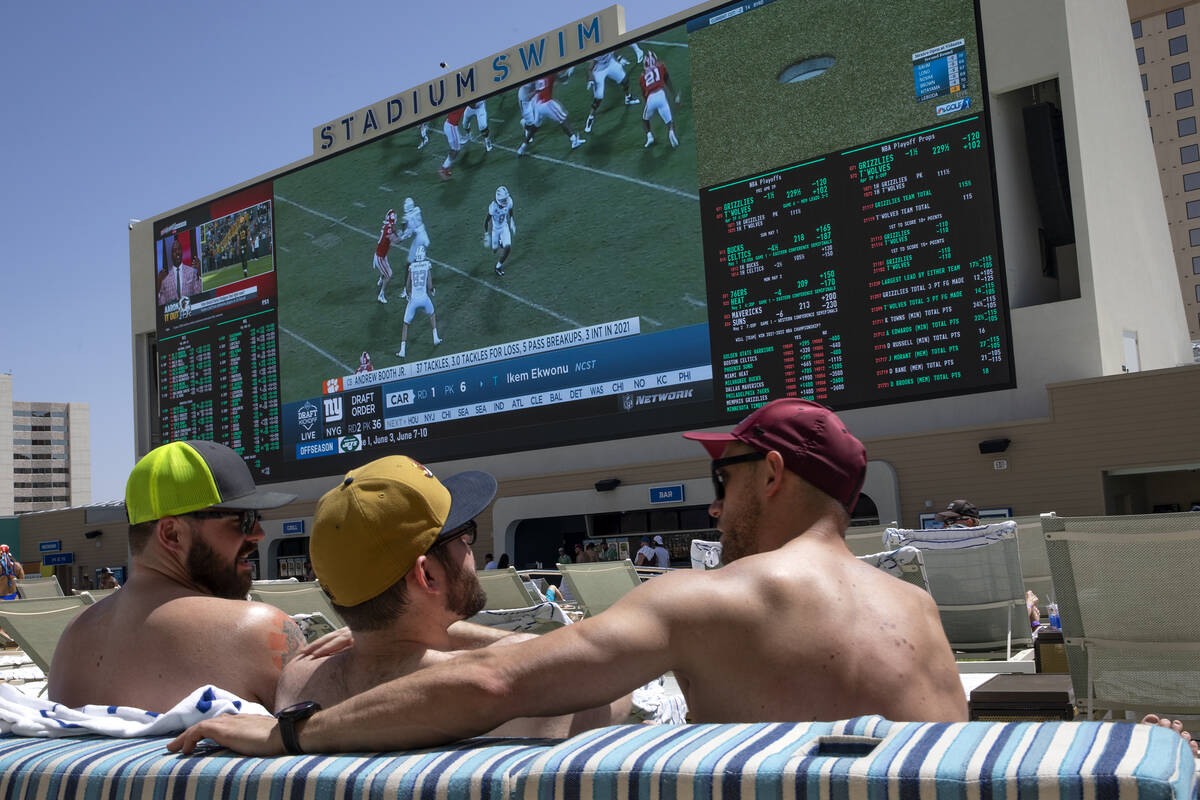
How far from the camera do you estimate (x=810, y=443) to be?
183 centimetres

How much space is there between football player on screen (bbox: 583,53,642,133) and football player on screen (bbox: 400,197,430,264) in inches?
157

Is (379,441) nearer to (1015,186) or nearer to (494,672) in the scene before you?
(1015,186)

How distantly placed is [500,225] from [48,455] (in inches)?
4774

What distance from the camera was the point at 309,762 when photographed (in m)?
1.25

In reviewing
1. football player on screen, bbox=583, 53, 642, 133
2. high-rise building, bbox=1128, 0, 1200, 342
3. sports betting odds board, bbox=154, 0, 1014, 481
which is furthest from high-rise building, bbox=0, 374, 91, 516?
football player on screen, bbox=583, 53, 642, 133

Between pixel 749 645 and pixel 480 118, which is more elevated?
pixel 480 118

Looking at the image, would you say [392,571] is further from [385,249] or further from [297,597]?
[385,249]

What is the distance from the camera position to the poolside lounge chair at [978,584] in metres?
6.27

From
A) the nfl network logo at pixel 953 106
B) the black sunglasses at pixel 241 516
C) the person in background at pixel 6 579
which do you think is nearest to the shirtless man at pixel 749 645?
the black sunglasses at pixel 241 516

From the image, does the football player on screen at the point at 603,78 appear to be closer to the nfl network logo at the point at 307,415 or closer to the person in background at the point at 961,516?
the nfl network logo at the point at 307,415

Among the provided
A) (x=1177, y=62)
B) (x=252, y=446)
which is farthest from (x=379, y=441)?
(x=1177, y=62)

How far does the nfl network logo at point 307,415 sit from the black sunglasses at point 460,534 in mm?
20449

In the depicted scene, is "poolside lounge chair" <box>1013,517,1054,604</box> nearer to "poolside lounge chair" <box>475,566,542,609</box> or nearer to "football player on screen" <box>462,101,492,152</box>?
"poolside lounge chair" <box>475,566,542,609</box>

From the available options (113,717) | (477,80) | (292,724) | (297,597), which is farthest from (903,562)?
(477,80)
